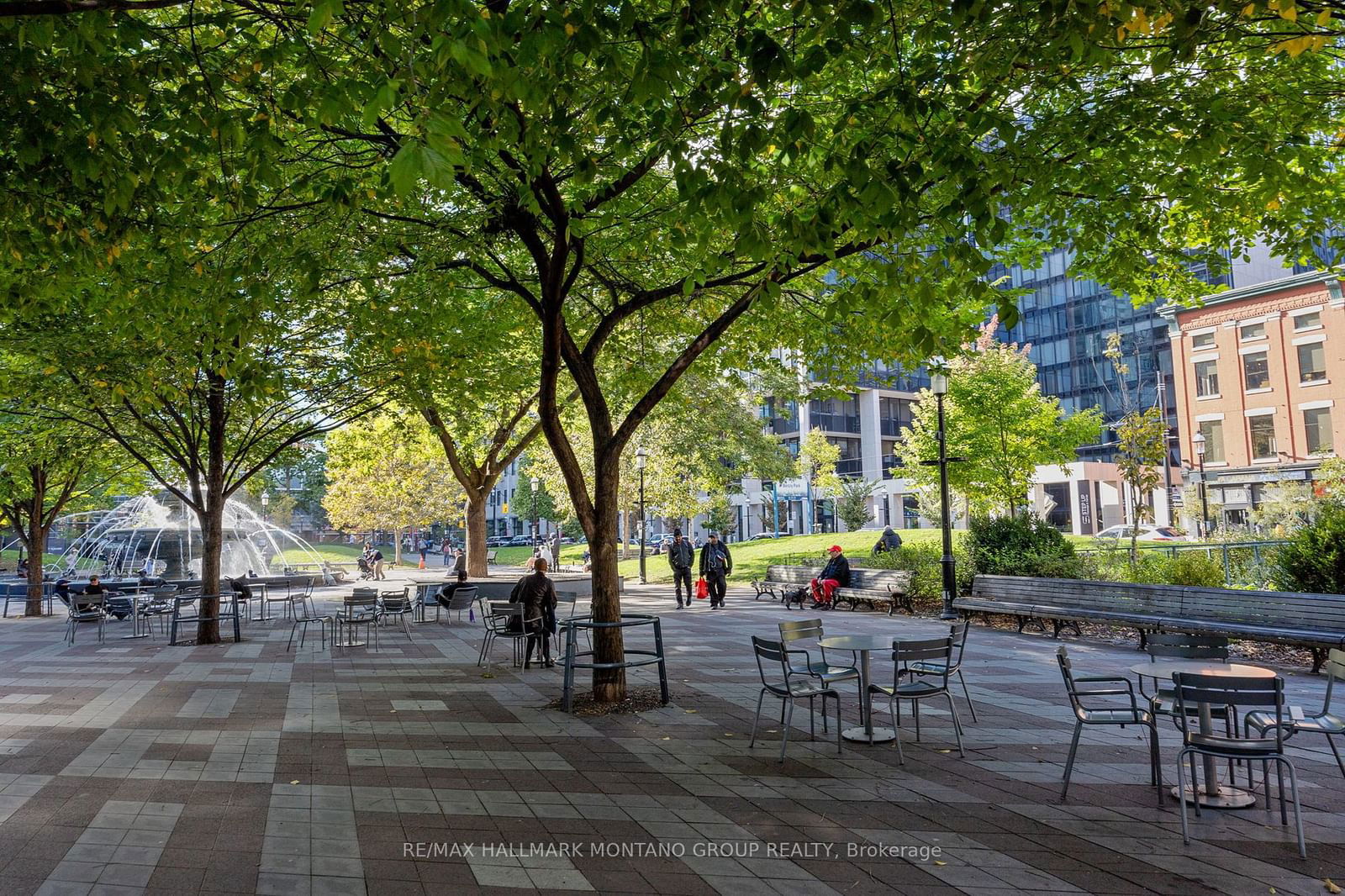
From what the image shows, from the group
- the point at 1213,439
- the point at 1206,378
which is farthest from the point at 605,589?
the point at 1206,378

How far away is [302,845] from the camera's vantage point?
207 inches

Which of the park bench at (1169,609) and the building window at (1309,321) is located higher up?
the building window at (1309,321)

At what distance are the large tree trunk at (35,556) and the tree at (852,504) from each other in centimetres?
3554

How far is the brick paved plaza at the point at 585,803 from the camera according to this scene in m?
4.71

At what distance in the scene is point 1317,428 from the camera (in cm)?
3803

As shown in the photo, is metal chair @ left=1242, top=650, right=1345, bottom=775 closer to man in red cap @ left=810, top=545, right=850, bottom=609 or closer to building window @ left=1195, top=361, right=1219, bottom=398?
man in red cap @ left=810, top=545, right=850, bottom=609

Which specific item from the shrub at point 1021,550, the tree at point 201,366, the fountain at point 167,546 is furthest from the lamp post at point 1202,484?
the fountain at point 167,546

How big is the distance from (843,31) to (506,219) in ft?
16.7

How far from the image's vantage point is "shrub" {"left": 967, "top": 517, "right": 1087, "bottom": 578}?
16.5 m

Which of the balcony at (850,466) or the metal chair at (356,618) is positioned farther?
the balcony at (850,466)

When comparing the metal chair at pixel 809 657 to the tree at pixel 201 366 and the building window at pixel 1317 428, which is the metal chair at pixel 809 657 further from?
the building window at pixel 1317 428

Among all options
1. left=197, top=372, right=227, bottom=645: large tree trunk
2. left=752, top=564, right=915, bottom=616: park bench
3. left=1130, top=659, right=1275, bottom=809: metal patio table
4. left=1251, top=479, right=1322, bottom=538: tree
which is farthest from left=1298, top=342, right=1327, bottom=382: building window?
left=197, top=372, right=227, bottom=645: large tree trunk

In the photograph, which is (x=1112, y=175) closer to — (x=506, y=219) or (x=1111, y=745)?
(x=1111, y=745)

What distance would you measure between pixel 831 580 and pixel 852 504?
94.2 feet
